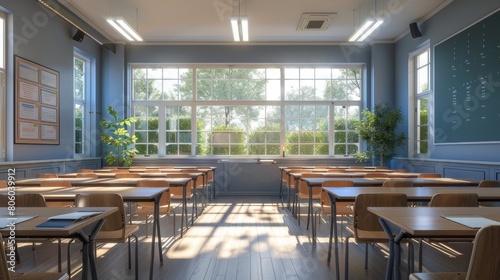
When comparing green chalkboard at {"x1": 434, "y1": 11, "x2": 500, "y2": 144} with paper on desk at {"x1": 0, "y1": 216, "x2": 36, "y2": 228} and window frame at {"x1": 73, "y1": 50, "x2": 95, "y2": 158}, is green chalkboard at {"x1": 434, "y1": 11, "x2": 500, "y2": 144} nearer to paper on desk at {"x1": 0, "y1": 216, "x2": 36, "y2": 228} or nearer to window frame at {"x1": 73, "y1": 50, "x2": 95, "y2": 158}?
paper on desk at {"x1": 0, "y1": 216, "x2": 36, "y2": 228}

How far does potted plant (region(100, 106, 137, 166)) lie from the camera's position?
7.96m

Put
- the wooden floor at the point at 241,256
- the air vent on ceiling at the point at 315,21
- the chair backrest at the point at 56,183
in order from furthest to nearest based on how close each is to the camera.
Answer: the air vent on ceiling at the point at 315,21, the chair backrest at the point at 56,183, the wooden floor at the point at 241,256

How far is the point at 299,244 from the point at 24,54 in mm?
5044

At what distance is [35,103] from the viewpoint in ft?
19.2

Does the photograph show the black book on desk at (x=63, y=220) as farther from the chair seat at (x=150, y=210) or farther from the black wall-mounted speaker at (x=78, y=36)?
the black wall-mounted speaker at (x=78, y=36)

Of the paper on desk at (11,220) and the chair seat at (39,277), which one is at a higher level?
the paper on desk at (11,220)

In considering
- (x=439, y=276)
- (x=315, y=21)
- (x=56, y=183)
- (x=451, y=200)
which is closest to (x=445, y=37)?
(x=315, y=21)

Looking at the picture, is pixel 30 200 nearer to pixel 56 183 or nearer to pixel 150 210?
pixel 56 183

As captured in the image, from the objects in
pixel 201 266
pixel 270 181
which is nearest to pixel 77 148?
pixel 270 181

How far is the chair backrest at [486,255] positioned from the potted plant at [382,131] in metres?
6.49

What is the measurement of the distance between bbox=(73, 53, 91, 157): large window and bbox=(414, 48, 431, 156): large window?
7185 mm

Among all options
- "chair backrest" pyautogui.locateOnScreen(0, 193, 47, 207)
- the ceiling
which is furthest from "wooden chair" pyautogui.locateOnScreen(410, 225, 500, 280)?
the ceiling

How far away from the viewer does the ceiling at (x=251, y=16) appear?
6.51m

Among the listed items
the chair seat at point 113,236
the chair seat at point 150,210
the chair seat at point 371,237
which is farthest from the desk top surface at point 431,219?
the chair seat at point 150,210
